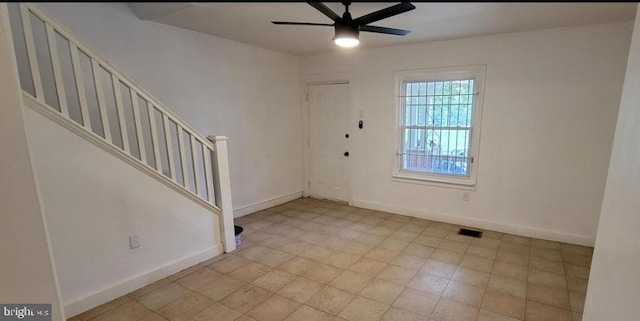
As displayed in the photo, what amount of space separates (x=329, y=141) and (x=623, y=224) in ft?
13.0

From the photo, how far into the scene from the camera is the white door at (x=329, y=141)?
4.83 meters

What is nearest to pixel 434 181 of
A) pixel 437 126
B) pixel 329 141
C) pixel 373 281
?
pixel 437 126

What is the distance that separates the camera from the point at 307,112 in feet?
16.9

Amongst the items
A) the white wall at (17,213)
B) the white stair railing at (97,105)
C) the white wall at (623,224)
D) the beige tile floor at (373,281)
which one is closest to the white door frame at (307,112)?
the beige tile floor at (373,281)

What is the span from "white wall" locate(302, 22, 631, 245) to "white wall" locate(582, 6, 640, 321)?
7.42 feet

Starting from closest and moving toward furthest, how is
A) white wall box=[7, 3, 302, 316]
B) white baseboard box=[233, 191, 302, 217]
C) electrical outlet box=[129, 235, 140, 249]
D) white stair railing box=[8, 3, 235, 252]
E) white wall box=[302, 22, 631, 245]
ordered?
white stair railing box=[8, 3, 235, 252] < white wall box=[7, 3, 302, 316] < electrical outlet box=[129, 235, 140, 249] < white wall box=[302, 22, 631, 245] < white baseboard box=[233, 191, 302, 217]

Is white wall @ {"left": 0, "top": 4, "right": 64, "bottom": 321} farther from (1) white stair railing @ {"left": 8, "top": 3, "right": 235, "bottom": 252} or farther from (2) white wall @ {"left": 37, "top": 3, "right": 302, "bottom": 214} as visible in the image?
(2) white wall @ {"left": 37, "top": 3, "right": 302, "bottom": 214}

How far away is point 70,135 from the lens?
2102 millimetres

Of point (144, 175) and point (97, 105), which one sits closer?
point (144, 175)

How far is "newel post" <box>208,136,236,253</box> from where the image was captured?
120 inches

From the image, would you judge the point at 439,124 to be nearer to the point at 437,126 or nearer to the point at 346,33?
the point at 437,126

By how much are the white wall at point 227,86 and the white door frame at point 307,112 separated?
10 cm

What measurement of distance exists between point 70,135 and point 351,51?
3550 millimetres

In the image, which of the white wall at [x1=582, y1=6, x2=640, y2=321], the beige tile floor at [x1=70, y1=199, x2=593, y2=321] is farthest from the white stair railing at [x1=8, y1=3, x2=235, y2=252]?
the white wall at [x1=582, y1=6, x2=640, y2=321]
